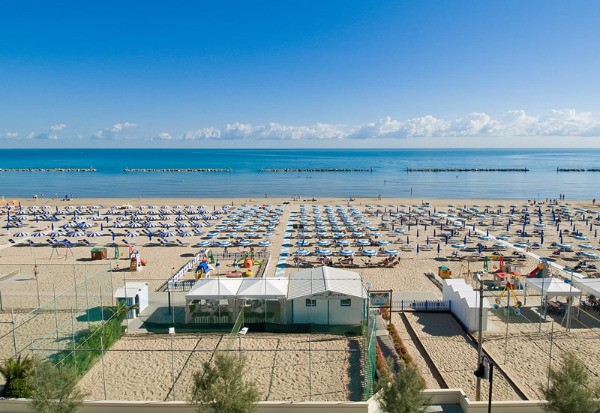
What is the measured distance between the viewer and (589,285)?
18984mm

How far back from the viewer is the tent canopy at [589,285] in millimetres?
18422

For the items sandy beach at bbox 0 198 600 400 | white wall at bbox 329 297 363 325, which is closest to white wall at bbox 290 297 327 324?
white wall at bbox 329 297 363 325

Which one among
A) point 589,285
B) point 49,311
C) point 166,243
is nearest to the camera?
point 49,311

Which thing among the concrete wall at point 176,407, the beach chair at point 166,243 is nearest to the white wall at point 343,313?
the concrete wall at point 176,407

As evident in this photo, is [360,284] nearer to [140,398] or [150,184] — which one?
[140,398]

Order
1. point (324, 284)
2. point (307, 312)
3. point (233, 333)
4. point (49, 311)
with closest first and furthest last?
point (233, 333) < point (49, 311) < point (307, 312) < point (324, 284)

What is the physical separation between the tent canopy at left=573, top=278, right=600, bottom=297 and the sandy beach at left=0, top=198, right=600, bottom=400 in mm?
1131

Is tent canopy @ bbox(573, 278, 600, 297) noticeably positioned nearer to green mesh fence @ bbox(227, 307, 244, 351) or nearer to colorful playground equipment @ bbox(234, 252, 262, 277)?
green mesh fence @ bbox(227, 307, 244, 351)

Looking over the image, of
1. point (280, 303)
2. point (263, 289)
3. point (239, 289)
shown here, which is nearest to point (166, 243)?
point (239, 289)

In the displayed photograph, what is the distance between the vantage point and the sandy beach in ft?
45.1

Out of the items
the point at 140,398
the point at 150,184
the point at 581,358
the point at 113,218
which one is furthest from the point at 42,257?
the point at 150,184

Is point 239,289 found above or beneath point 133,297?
above

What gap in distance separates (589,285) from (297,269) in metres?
14.6

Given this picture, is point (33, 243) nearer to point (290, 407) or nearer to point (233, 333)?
point (233, 333)
